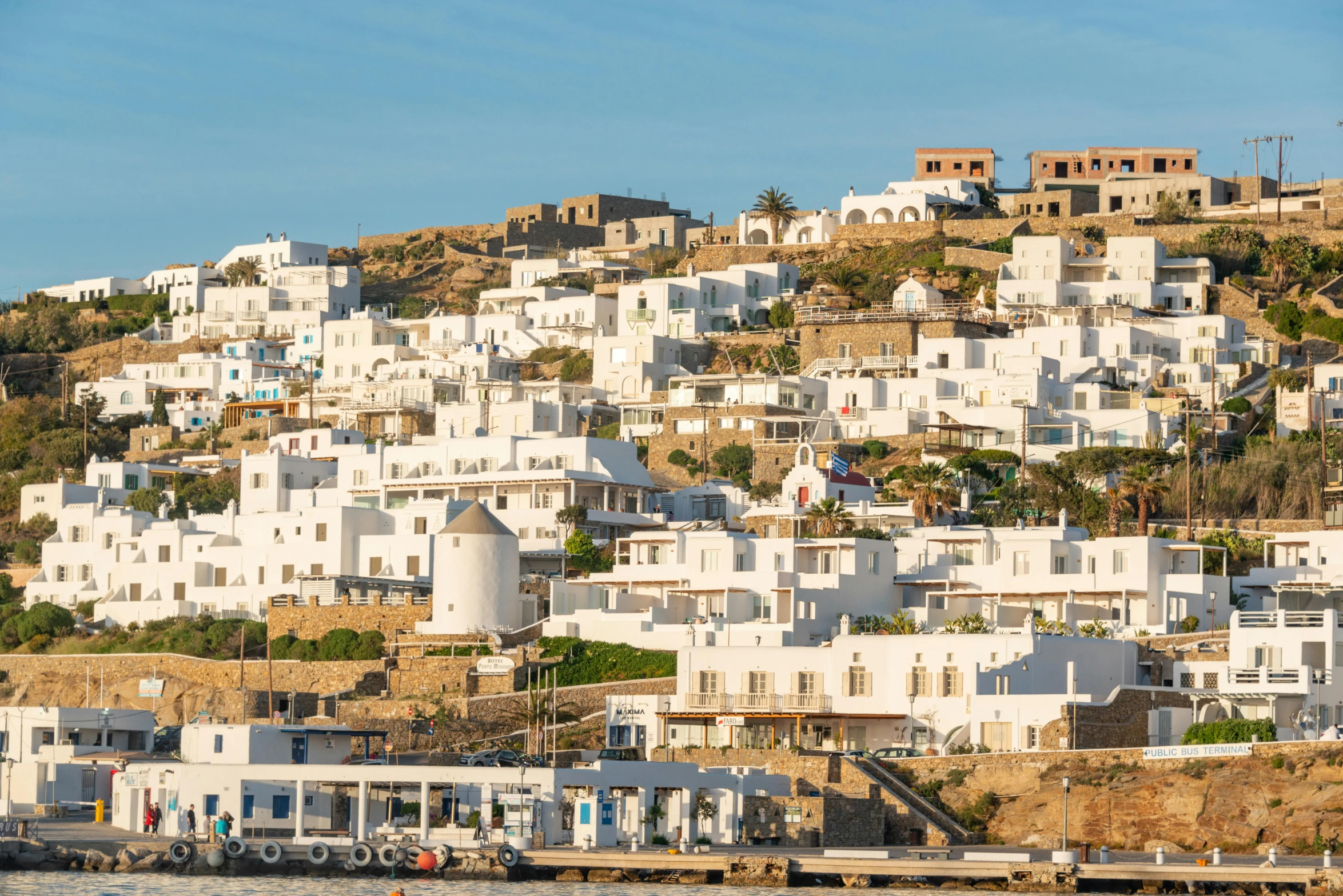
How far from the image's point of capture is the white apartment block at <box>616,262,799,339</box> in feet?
346

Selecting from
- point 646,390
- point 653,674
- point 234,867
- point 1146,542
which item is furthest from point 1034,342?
point 234,867

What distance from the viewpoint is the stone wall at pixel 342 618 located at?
72562 millimetres

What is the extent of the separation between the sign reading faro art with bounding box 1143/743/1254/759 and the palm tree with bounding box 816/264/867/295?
53539mm

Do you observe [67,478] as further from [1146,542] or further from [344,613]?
[1146,542]

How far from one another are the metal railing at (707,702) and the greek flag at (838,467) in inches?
711

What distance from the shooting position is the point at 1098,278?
103812 mm

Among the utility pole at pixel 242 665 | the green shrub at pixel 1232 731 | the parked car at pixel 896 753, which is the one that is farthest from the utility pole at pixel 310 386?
the green shrub at pixel 1232 731

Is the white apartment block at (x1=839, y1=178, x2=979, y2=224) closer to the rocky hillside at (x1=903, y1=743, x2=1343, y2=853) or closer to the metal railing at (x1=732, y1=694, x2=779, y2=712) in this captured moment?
the metal railing at (x1=732, y1=694, x2=779, y2=712)

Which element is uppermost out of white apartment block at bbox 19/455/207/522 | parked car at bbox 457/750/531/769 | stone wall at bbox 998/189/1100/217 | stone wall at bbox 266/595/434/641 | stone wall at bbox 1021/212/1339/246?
stone wall at bbox 998/189/1100/217

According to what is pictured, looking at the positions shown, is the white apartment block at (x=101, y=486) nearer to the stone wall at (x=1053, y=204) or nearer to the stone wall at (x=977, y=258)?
the stone wall at (x=977, y=258)

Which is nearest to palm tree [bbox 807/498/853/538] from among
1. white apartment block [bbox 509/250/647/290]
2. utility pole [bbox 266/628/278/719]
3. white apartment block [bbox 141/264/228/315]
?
utility pole [bbox 266/628/278/719]

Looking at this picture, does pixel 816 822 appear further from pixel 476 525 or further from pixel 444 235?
pixel 444 235

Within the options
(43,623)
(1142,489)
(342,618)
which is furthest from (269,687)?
(1142,489)

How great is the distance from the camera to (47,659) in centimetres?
7588
